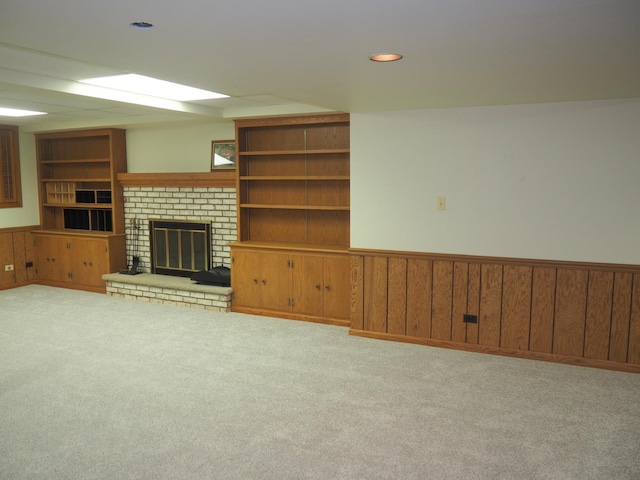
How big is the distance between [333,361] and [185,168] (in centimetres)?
340

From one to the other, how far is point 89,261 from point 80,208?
92 cm

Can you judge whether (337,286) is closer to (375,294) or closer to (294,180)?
(375,294)

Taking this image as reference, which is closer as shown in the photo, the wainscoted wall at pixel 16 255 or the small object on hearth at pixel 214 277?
the small object on hearth at pixel 214 277

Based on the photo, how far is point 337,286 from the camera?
528cm

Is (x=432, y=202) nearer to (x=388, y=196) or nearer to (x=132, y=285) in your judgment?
(x=388, y=196)

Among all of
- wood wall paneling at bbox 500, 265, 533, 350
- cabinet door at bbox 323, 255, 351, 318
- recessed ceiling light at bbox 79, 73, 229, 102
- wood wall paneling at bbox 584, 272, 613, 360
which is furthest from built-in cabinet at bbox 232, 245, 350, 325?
wood wall paneling at bbox 584, 272, 613, 360

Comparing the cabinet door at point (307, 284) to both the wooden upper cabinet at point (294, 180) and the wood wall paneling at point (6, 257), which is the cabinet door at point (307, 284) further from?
the wood wall paneling at point (6, 257)

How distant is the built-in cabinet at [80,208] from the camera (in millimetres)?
6867

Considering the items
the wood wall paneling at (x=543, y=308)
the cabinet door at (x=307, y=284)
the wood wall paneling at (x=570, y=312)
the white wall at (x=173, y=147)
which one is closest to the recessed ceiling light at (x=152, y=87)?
the white wall at (x=173, y=147)

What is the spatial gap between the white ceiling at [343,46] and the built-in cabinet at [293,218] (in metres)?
1.67

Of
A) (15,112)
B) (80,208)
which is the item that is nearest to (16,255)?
(80,208)

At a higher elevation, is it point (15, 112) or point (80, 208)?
point (15, 112)

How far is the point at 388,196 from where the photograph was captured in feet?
15.8

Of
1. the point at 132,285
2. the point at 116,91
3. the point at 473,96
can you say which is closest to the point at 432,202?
the point at 473,96
